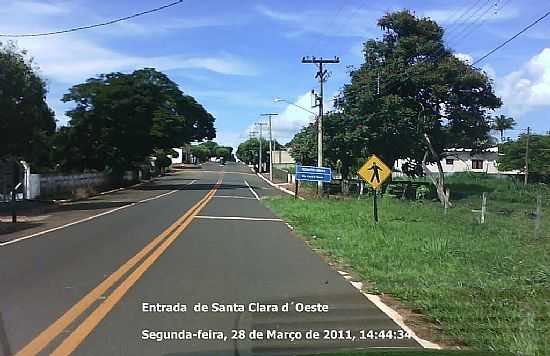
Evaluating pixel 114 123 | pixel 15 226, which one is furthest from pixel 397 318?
pixel 114 123

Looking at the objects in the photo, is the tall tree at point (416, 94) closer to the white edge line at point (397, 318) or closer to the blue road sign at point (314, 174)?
the blue road sign at point (314, 174)

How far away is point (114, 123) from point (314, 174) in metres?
19.6

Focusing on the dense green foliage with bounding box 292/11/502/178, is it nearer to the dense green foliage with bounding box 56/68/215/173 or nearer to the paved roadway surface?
the dense green foliage with bounding box 56/68/215/173

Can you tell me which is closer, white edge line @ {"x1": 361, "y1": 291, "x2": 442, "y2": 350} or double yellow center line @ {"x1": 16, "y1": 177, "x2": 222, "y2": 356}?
double yellow center line @ {"x1": 16, "y1": 177, "x2": 222, "y2": 356}

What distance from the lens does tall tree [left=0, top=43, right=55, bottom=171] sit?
27.6m

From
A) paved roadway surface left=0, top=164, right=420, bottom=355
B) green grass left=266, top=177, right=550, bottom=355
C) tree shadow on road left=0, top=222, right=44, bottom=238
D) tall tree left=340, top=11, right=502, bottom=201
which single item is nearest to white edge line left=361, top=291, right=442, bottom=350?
paved roadway surface left=0, top=164, right=420, bottom=355

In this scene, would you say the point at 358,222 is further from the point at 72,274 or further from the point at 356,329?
the point at 356,329

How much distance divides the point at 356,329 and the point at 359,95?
38281 mm

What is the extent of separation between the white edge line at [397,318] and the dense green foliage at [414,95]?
3417cm

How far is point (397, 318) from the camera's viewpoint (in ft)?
27.3

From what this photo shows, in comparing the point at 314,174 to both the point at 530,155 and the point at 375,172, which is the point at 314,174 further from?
the point at 530,155

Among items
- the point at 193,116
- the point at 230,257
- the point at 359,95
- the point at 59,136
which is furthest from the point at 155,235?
the point at 193,116

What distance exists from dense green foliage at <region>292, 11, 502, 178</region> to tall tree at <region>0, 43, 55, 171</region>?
21598 mm

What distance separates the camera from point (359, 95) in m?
44.9
